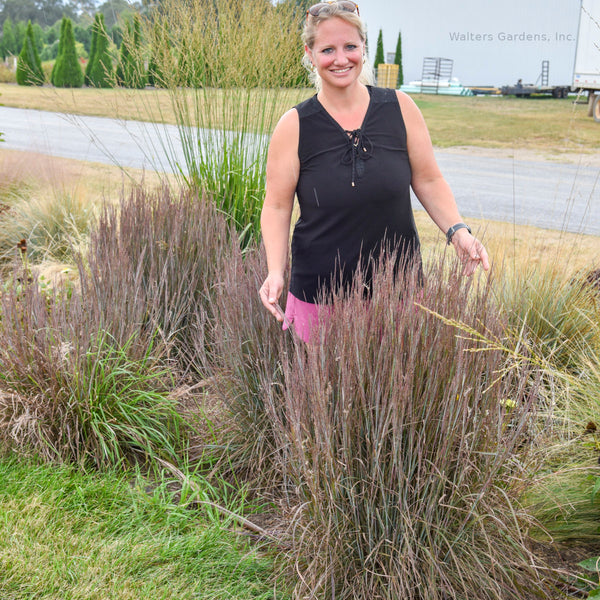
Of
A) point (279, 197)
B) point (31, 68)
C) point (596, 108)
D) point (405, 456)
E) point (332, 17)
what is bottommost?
point (405, 456)

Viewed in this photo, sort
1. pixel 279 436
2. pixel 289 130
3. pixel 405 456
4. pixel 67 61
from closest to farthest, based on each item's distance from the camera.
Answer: pixel 405 456 < pixel 279 436 < pixel 289 130 < pixel 67 61

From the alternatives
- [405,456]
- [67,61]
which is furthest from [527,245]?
[67,61]

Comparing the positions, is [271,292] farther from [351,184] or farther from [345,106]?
[345,106]

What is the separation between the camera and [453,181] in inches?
412

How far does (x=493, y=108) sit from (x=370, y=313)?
75.0ft

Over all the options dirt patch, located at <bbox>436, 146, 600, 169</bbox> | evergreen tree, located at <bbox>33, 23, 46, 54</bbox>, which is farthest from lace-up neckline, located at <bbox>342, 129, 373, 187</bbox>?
evergreen tree, located at <bbox>33, 23, 46, 54</bbox>

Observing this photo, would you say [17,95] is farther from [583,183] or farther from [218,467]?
[218,467]

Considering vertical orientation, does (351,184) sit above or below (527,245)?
above

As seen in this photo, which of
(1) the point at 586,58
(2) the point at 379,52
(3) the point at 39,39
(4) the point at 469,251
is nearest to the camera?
(4) the point at 469,251

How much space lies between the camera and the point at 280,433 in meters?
2.24

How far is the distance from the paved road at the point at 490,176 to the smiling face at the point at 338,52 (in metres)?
3.39

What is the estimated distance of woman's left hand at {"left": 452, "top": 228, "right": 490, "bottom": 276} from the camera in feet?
6.97

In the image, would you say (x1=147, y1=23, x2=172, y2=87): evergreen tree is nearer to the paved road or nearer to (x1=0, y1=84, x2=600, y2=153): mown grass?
the paved road

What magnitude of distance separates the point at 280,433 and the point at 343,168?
0.95 metres
